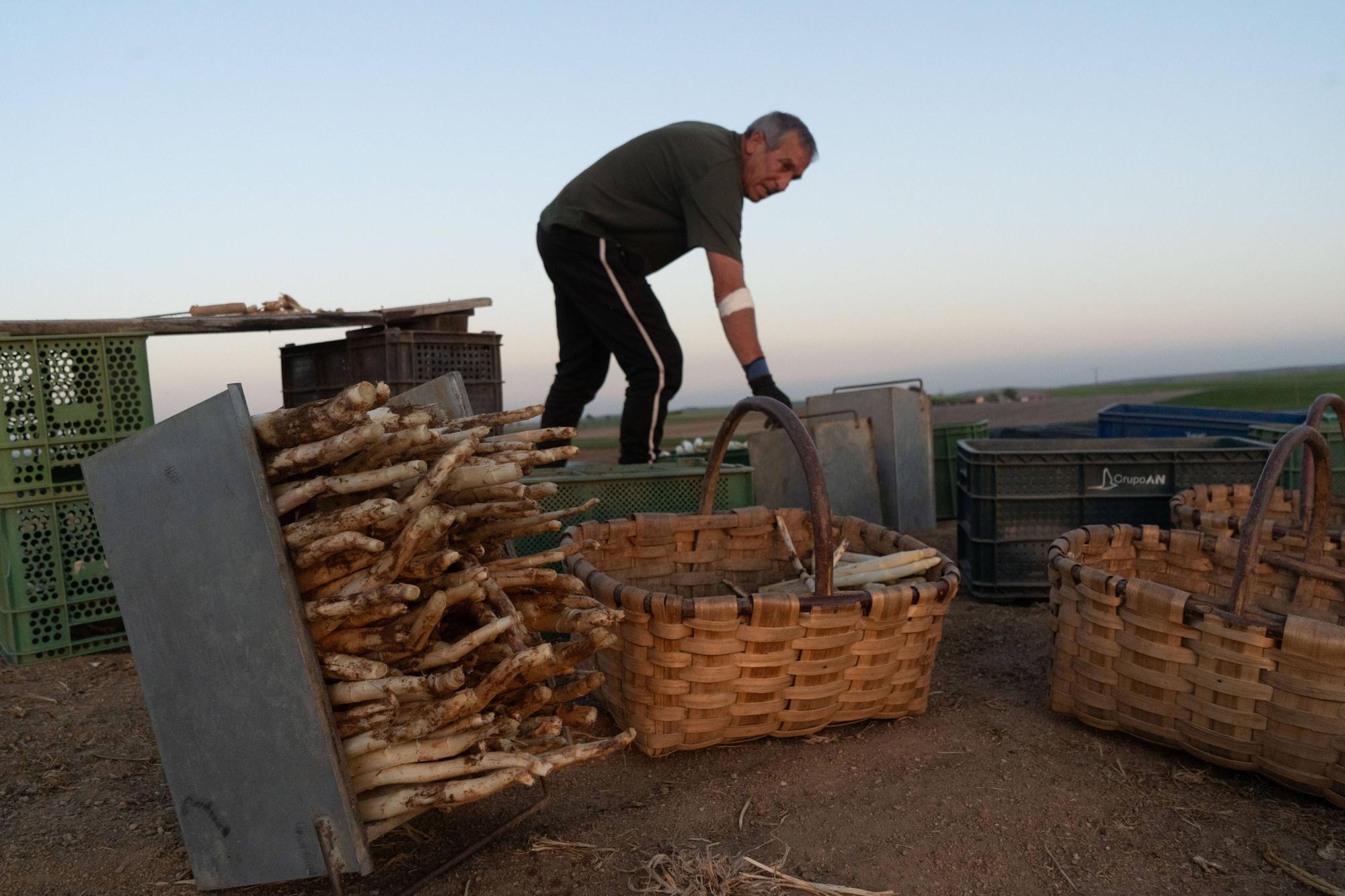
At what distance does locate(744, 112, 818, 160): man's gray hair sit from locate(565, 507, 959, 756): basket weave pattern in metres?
2.29

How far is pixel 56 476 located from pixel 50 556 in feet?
1.00

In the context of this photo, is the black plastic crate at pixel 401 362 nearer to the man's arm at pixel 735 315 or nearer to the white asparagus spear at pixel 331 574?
the man's arm at pixel 735 315

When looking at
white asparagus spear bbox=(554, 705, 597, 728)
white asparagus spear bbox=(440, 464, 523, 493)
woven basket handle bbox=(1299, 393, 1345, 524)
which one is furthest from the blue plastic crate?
white asparagus spear bbox=(440, 464, 523, 493)

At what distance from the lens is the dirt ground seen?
6.48ft

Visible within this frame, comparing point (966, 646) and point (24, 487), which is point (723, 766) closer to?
point (966, 646)

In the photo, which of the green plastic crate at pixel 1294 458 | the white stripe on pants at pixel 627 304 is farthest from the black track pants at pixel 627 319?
the green plastic crate at pixel 1294 458

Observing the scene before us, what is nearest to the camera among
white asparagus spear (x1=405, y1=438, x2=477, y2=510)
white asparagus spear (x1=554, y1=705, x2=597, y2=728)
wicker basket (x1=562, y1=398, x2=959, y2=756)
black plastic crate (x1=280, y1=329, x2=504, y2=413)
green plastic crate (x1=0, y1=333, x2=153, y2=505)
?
white asparagus spear (x1=405, y1=438, x2=477, y2=510)

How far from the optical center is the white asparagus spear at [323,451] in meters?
1.74

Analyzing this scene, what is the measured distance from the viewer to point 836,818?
87.3 inches

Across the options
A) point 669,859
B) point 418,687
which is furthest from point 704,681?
point 418,687

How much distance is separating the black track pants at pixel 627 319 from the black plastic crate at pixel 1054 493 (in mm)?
1542

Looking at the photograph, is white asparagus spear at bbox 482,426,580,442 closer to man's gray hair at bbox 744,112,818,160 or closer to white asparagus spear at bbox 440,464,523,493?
white asparagus spear at bbox 440,464,523,493

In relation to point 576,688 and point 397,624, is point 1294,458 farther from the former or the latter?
point 397,624

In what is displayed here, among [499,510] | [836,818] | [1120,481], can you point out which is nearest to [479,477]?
[499,510]
